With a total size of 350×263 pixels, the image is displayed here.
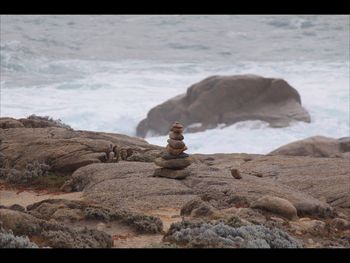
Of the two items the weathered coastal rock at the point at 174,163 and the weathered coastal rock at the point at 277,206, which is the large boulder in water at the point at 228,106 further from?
the weathered coastal rock at the point at 277,206

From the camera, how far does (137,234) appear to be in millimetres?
13859

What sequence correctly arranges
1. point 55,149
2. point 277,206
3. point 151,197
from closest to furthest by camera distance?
point 277,206
point 151,197
point 55,149

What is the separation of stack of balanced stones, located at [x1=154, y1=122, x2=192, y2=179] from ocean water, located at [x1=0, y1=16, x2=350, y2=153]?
2533 centimetres

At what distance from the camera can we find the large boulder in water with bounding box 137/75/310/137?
162 ft

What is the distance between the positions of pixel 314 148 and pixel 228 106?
697 inches

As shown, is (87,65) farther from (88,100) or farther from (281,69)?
(281,69)

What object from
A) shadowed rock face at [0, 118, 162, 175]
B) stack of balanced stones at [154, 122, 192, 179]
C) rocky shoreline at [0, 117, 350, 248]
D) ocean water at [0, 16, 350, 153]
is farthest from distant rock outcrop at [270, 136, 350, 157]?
stack of balanced stones at [154, 122, 192, 179]

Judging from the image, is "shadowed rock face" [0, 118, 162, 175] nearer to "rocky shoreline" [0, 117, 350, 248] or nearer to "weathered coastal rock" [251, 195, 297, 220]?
"rocky shoreline" [0, 117, 350, 248]

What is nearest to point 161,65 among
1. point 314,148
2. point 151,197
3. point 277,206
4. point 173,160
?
point 314,148

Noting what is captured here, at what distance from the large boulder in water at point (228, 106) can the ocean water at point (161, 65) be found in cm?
123

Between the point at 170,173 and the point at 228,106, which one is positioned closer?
the point at 170,173

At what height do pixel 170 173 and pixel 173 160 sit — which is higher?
pixel 173 160

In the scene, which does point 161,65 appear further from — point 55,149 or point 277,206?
point 277,206

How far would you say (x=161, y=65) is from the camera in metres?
76.9
